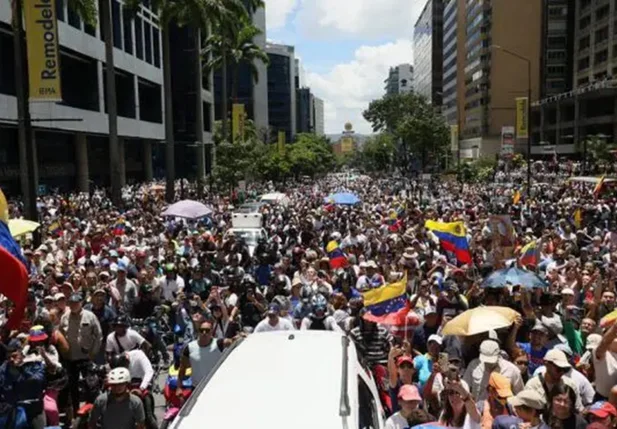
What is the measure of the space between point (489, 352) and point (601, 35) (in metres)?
83.4

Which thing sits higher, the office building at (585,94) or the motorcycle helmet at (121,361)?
the office building at (585,94)

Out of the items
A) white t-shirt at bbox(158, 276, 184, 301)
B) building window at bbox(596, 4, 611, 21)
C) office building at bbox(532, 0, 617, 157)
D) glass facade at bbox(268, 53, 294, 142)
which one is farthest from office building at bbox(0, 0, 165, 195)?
glass facade at bbox(268, 53, 294, 142)

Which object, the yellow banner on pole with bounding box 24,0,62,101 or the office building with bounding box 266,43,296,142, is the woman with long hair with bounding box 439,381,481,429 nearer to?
the yellow banner on pole with bounding box 24,0,62,101

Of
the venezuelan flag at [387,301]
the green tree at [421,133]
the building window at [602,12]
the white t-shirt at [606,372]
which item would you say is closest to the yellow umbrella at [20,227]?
the venezuelan flag at [387,301]

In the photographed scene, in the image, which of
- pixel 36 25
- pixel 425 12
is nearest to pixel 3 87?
pixel 36 25

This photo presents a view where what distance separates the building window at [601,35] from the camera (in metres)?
78.5

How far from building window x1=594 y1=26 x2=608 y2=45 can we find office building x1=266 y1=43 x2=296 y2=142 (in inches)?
3940

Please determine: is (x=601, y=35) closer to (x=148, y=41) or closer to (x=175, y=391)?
(x=148, y=41)

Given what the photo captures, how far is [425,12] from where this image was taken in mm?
166375

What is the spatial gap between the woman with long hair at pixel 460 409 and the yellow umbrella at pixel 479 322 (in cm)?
144

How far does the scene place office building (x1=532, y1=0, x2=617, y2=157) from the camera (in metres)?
74.4

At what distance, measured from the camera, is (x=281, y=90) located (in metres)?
177

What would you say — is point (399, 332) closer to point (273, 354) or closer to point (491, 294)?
point (491, 294)

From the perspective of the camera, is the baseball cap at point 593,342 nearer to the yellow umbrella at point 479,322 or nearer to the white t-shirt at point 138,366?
the yellow umbrella at point 479,322
